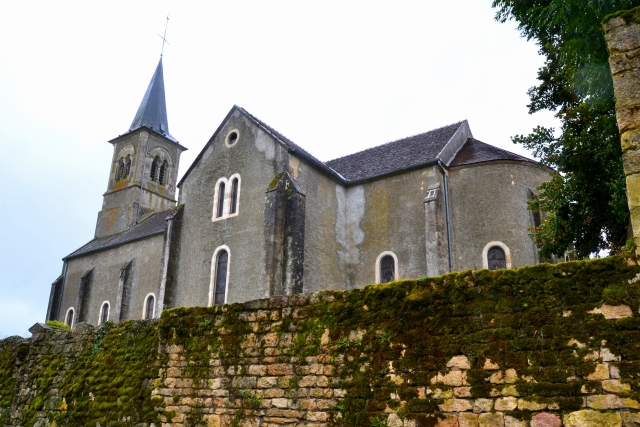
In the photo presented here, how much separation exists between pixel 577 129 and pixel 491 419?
8.11m

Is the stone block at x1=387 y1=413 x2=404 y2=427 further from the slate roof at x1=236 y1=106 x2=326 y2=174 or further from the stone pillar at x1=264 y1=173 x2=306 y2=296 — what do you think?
the slate roof at x1=236 y1=106 x2=326 y2=174

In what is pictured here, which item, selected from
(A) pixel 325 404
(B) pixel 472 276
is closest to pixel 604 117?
(B) pixel 472 276

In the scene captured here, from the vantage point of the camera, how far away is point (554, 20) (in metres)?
9.30

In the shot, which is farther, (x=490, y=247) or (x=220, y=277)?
(x=220, y=277)

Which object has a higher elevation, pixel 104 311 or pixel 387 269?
pixel 387 269

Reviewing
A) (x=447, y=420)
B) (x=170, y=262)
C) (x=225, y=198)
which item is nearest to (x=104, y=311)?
(x=170, y=262)

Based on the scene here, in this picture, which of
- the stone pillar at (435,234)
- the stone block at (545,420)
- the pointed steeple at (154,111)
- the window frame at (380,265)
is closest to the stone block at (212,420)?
the stone block at (545,420)

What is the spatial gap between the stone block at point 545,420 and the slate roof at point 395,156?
46.7 ft

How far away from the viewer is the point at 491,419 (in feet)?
15.7

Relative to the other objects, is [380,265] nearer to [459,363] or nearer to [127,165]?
[459,363]

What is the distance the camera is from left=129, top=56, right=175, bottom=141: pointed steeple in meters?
41.3

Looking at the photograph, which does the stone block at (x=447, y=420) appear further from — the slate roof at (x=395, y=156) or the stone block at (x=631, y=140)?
the slate roof at (x=395, y=156)

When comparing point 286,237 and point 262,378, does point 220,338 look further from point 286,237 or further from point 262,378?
point 286,237

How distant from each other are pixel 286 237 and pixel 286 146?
3462 mm
